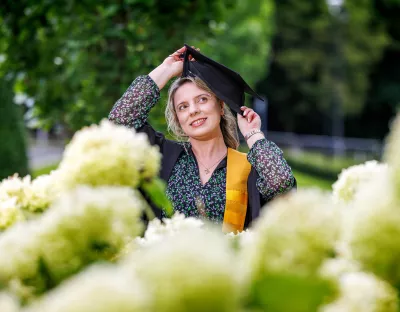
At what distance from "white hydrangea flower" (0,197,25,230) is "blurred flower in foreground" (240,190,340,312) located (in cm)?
51

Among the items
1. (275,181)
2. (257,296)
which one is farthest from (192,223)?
(275,181)

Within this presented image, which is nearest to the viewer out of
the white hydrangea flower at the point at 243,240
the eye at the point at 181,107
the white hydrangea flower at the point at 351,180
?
the white hydrangea flower at the point at 243,240

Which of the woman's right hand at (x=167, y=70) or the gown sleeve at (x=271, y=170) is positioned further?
the woman's right hand at (x=167, y=70)

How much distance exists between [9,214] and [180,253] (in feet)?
1.94

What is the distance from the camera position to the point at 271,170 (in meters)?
3.14

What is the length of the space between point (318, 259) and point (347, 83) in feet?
122

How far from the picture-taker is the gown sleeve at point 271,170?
123 inches

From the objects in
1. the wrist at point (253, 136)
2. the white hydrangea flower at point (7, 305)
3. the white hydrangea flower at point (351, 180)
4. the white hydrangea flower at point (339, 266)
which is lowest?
the white hydrangea flower at point (7, 305)

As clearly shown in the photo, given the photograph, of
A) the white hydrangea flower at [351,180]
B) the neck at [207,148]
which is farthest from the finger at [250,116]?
the white hydrangea flower at [351,180]

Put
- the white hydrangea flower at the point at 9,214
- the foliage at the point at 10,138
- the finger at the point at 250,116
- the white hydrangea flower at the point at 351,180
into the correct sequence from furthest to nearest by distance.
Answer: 1. the foliage at the point at 10,138
2. the finger at the point at 250,116
3. the white hydrangea flower at the point at 351,180
4. the white hydrangea flower at the point at 9,214

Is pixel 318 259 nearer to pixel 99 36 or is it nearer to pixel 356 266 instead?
pixel 356 266

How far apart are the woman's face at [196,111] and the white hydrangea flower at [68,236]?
2.60 m

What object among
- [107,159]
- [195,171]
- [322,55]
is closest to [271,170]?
[195,171]

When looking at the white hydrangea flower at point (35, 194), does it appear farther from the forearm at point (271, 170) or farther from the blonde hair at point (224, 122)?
the blonde hair at point (224, 122)
